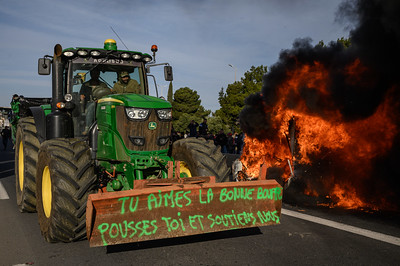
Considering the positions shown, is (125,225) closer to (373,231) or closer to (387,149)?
(373,231)

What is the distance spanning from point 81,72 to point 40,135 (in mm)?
1464

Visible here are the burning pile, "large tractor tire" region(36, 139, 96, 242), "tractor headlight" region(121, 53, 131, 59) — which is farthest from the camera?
the burning pile

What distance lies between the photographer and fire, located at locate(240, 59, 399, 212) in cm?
826

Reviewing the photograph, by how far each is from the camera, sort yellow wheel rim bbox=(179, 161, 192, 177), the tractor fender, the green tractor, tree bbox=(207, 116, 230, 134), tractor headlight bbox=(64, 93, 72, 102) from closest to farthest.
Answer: the green tractor < yellow wheel rim bbox=(179, 161, 192, 177) < tractor headlight bbox=(64, 93, 72, 102) < the tractor fender < tree bbox=(207, 116, 230, 134)

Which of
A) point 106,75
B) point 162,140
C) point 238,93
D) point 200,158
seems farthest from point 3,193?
point 238,93

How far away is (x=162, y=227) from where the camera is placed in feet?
14.2

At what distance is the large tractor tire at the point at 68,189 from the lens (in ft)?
15.2

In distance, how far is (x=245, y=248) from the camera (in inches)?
188

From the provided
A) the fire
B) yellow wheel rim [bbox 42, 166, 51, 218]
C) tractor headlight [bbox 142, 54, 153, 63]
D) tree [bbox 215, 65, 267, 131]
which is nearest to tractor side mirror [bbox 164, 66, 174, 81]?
tractor headlight [bbox 142, 54, 153, 63]

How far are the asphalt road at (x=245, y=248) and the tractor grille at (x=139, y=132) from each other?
4.43 feet

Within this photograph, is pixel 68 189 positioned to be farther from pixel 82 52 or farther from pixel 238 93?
pixel 238 93

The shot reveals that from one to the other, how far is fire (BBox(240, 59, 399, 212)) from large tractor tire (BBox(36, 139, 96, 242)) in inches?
208

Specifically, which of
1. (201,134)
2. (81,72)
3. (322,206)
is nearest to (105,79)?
(81,72)

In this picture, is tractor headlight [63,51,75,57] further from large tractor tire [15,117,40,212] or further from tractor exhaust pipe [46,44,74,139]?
large tractor tire [15,117,40,212]
